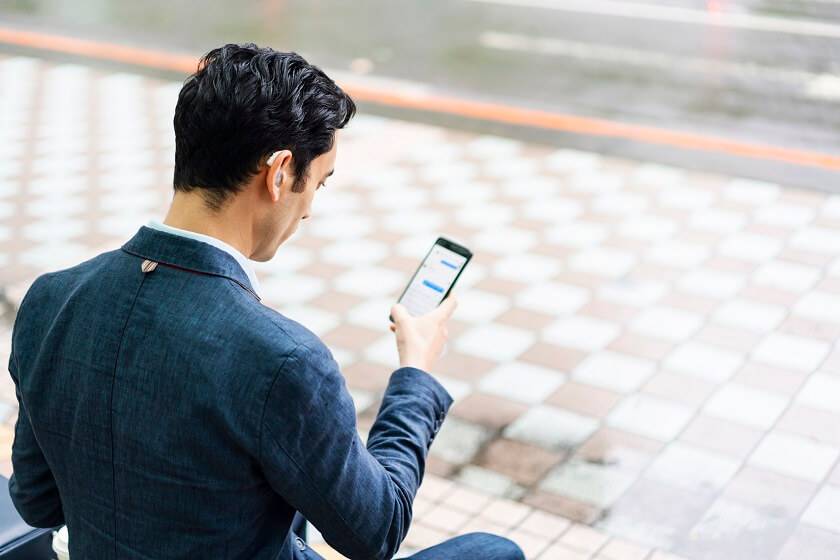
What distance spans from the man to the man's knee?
0.48m

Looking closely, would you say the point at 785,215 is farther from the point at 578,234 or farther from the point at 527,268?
the point at 527,268

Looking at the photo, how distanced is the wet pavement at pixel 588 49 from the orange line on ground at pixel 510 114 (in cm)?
12

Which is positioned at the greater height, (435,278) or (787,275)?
(435,278)

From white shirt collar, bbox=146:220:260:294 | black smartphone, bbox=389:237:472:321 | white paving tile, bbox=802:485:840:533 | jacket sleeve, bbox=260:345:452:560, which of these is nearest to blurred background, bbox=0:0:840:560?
white paving tile, bbox=802:485:840:533

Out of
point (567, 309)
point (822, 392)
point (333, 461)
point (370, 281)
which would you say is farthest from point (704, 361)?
point (333, 461)

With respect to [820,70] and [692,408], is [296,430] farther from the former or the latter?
[820,70]

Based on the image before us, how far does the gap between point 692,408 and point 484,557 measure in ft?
7.85

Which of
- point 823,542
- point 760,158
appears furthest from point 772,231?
point 823,542

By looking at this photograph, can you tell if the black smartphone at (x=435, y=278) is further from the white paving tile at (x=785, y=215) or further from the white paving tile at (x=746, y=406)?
the white paving tile at (x=785, y=215)

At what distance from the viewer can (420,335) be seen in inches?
88.4

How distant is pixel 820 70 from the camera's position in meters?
9.44

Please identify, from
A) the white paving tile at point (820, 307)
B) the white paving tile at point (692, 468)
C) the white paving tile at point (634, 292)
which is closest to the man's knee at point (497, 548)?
the white paving tile at point (692, 468)

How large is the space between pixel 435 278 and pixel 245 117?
3.16ft

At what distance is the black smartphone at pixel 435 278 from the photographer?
8.30 ft
